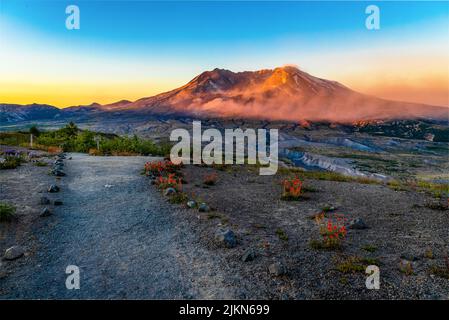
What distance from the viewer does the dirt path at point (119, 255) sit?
7801mm

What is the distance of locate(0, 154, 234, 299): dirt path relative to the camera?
780 centimetres

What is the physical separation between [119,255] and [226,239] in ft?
10.6

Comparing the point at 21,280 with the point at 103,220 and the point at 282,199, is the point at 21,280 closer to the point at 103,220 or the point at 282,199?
the point at 103,220

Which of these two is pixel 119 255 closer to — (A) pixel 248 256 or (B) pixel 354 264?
(A) pixel 248 256

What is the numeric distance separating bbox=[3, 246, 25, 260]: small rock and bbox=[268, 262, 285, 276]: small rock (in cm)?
719

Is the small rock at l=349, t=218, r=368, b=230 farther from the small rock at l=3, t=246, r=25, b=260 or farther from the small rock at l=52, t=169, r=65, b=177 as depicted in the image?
the small rock at l=52, t=169, r=65, b=177

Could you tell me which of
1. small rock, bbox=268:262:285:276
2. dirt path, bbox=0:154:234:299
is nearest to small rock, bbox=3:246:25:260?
dirt path, bbox=0:154:234:299

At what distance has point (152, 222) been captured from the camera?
12.6m

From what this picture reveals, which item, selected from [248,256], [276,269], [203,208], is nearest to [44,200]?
[203,208]

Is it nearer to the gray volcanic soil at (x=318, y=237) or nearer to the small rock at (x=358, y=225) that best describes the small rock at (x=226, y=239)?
the gray volcanic soil at (x=318, y=237)

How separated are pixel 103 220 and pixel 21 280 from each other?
4.50 meters
